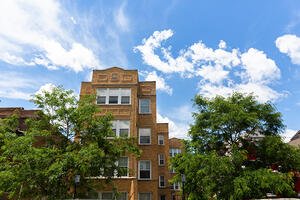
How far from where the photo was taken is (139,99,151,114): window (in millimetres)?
30453

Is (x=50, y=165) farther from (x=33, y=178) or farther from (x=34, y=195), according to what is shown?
(x=34, y=195)

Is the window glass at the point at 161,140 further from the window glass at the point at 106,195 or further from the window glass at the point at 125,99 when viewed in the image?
the window glass at the point at 106,195

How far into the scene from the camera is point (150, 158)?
28.3m

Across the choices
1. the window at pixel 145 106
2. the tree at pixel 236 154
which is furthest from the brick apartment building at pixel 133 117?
the tree at pixel 236 154

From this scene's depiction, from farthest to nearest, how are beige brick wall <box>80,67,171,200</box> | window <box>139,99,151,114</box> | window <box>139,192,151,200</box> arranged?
1. window <box>139,99,151,114</box>
2. beige brick wall <box>80,67,171,200</box>
3. window <box>139,192,151,200</box>

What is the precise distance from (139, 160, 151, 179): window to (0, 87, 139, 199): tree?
8.41 m

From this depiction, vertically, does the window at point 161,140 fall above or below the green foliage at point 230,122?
above

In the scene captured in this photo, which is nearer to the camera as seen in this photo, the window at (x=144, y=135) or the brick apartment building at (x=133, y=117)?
the brick apartment building at (x=133, y=117)

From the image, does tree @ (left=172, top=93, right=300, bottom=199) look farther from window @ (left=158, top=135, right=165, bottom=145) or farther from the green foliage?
window @ (left=158, top=135, right=165, bottom=145)

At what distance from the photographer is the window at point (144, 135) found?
29.1 meters

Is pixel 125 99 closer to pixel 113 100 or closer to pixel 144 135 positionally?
pixel 113 100

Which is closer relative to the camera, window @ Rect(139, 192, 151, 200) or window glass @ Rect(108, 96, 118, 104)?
window @ Rect(139, 192, 151, 200)

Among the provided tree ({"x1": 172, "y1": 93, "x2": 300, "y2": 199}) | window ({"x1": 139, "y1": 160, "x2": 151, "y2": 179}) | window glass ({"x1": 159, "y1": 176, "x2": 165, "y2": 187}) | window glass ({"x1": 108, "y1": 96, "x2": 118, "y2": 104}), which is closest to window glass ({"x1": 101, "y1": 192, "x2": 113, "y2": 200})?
window ({"x1": 139, "y1": 160, "x2": 151, "y2": 179})

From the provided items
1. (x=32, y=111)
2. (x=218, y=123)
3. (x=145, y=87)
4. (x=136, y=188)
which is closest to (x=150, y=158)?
(x=136, y=188)
